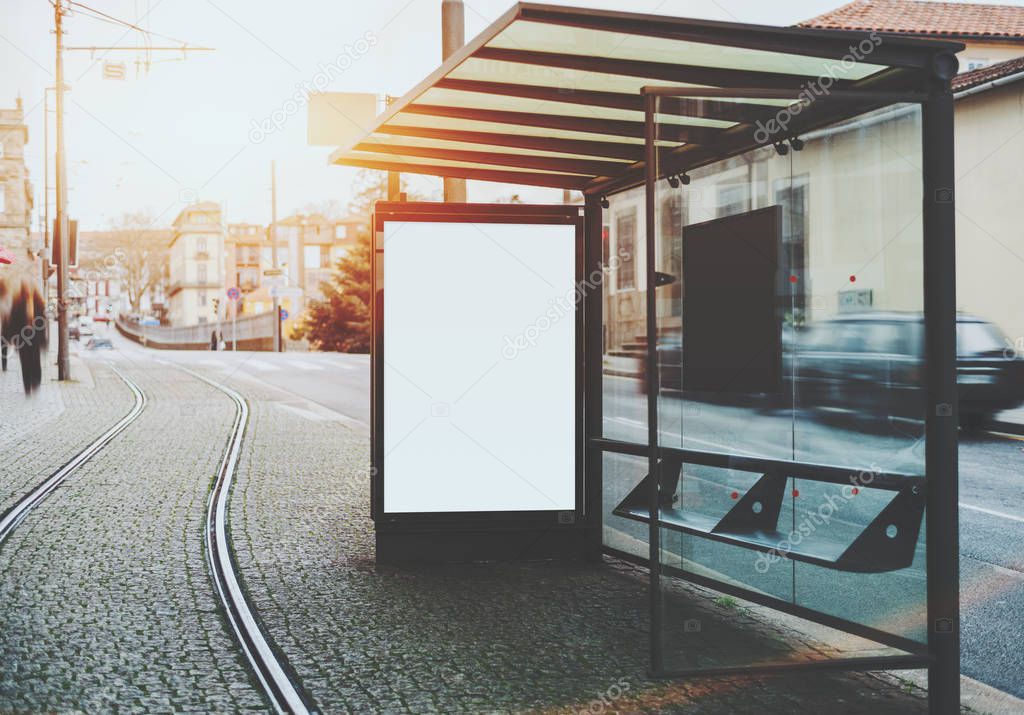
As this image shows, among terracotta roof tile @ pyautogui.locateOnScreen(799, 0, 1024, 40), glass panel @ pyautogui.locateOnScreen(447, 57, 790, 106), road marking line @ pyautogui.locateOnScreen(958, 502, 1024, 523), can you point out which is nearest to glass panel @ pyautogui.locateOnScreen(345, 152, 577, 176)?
glass panel @ pyautogui.locateOnScreen(447, 57, 790, 106)

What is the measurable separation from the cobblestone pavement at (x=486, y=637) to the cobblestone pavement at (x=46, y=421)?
11.1 feet

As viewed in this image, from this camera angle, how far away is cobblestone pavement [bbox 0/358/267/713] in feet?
13.7

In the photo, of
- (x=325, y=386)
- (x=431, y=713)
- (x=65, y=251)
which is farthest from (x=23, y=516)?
(x=65, y=251)

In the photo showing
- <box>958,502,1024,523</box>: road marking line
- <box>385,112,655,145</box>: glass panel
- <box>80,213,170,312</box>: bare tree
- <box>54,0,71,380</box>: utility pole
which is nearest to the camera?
<box>385,112,655,145</box>: glass panel

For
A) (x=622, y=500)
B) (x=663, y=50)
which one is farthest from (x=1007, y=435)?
(x=663, y=50)

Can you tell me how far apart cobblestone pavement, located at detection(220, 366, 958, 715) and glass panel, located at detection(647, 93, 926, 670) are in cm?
24

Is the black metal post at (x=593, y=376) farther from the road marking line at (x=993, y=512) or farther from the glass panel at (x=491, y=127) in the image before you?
the road marking line at (x=993, y=512)

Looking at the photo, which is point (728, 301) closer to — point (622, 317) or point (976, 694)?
point (622, 317)

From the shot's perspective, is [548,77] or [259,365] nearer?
[548,77]

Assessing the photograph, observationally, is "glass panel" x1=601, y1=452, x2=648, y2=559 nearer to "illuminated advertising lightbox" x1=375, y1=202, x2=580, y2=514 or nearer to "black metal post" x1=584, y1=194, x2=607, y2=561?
"black metal post" x1=584, y1=194, x2=607, y2=561

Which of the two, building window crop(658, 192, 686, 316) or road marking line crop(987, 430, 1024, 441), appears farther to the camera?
road marking line crop(987, 430, 1024, 441)

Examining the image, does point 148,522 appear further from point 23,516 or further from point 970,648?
point 970,648

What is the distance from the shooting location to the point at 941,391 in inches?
158

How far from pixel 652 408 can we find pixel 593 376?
6.98 ft
